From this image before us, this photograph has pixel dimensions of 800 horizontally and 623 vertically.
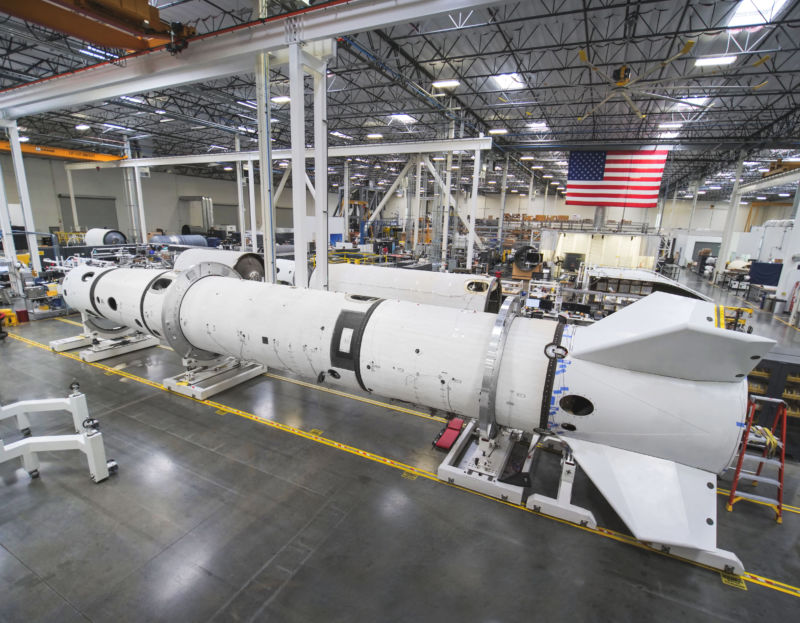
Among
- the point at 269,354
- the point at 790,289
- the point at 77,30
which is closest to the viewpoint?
the point at 269,354

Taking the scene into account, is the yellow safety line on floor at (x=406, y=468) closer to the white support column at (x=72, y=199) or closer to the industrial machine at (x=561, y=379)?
the industrial machine at (x=561, y=379)

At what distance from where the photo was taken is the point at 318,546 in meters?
4.00

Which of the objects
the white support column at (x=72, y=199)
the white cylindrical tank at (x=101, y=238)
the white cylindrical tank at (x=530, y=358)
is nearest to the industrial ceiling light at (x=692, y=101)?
the white cylindrical tank at (x=530, y=358)

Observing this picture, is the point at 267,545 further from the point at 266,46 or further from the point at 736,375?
the point at 266,46

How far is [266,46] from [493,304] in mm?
7080

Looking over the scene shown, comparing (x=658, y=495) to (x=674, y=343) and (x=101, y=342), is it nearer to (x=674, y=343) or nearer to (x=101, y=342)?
(x=674, y=343)

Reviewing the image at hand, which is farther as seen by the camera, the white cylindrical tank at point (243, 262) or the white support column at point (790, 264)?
the white support column at point (790, 264)

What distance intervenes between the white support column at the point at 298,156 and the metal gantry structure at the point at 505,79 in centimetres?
79

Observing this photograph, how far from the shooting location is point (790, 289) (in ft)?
55.9

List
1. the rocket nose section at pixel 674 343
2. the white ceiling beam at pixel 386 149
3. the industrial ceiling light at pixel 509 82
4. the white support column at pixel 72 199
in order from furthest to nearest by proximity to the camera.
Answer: the white support column at pixel 72 199 < the industrial ceiling light at pixel 509 82 < the white ceiling beam at pixel 386 149 < the rocket nose section at pixel 674 343

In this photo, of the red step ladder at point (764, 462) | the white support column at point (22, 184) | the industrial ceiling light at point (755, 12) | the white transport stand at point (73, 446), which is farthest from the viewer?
the white support column at point (22, 184)

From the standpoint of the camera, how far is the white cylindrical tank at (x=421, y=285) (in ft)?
27.3

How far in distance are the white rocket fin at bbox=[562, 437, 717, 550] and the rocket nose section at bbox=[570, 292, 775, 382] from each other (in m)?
0.89

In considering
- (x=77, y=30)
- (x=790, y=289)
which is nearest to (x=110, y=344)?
(x=77, y=30)
